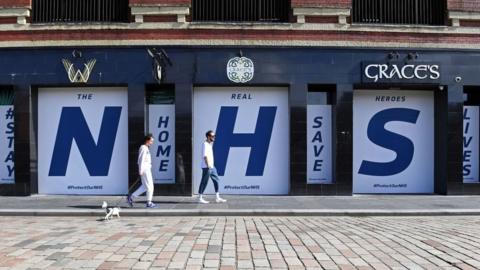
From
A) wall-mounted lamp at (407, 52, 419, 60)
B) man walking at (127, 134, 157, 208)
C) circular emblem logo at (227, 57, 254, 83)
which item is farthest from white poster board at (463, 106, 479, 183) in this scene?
man walking at (127, 134, 157, 208)

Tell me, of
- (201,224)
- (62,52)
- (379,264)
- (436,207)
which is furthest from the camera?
(62,52)

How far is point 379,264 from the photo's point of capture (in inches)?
251

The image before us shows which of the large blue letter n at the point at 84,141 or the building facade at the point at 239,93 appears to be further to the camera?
the large blue letter n at the point at 84,141

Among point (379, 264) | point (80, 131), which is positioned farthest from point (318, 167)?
point (379, 264)

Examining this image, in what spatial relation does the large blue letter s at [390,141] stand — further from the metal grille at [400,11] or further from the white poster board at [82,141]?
the white poster board at [82,141]

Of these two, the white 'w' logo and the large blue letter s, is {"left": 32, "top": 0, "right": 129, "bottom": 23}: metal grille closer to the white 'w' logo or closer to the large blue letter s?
the white 'w' logo

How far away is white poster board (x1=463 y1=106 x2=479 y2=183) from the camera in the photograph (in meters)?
15.9

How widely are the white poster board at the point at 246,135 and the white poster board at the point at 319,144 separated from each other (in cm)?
69

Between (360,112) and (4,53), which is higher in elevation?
(4,53)

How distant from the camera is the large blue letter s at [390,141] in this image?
51.8 feet

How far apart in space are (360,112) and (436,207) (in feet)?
13.2

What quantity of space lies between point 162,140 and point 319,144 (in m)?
4.56

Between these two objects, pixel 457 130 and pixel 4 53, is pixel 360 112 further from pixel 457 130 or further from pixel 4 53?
pixel 4 53

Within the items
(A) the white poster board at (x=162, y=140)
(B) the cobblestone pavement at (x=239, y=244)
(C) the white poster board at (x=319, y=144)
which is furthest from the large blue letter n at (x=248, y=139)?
(B) the cobblestone pavement at (x=239, y=244)
